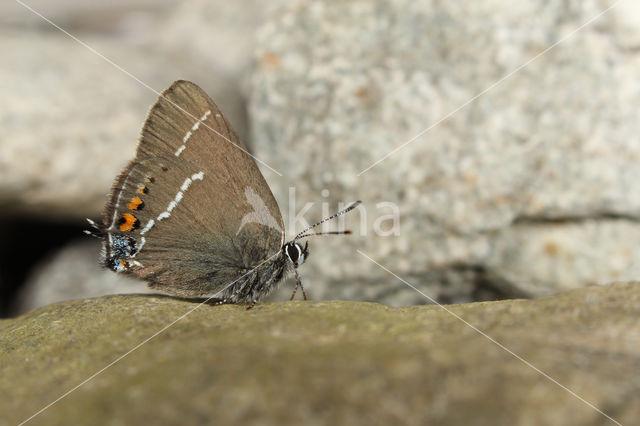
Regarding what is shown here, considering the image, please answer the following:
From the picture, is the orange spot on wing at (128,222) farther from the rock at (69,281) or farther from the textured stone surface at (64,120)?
the rock at (69,281)

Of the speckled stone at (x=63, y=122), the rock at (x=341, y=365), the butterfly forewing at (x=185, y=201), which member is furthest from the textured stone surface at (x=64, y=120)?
the rock at (x=341, y=365)

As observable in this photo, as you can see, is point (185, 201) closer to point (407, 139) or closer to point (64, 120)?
point (407, 139)

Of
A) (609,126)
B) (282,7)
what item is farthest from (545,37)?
(282,7)

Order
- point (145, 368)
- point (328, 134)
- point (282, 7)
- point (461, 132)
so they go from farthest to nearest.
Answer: point (282, 7) → point (328, 134) → point (461, 132) → point (145, 368)

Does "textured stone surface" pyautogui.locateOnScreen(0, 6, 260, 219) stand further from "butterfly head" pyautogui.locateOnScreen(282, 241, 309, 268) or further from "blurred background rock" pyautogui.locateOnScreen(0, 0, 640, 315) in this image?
"butterfly head" pyautogui.locateOnScreen(282, 241, 309, 268)

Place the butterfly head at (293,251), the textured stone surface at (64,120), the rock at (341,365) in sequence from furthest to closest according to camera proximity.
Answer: the textured stone surface at (64,120) → the butterfly head at (293,251) → the rock at (341,365)

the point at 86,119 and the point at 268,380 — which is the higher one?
the point at 86,119

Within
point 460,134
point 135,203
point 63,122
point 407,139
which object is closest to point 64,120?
point 63,122

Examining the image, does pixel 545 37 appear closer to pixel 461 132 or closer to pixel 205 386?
pixel 461 132
